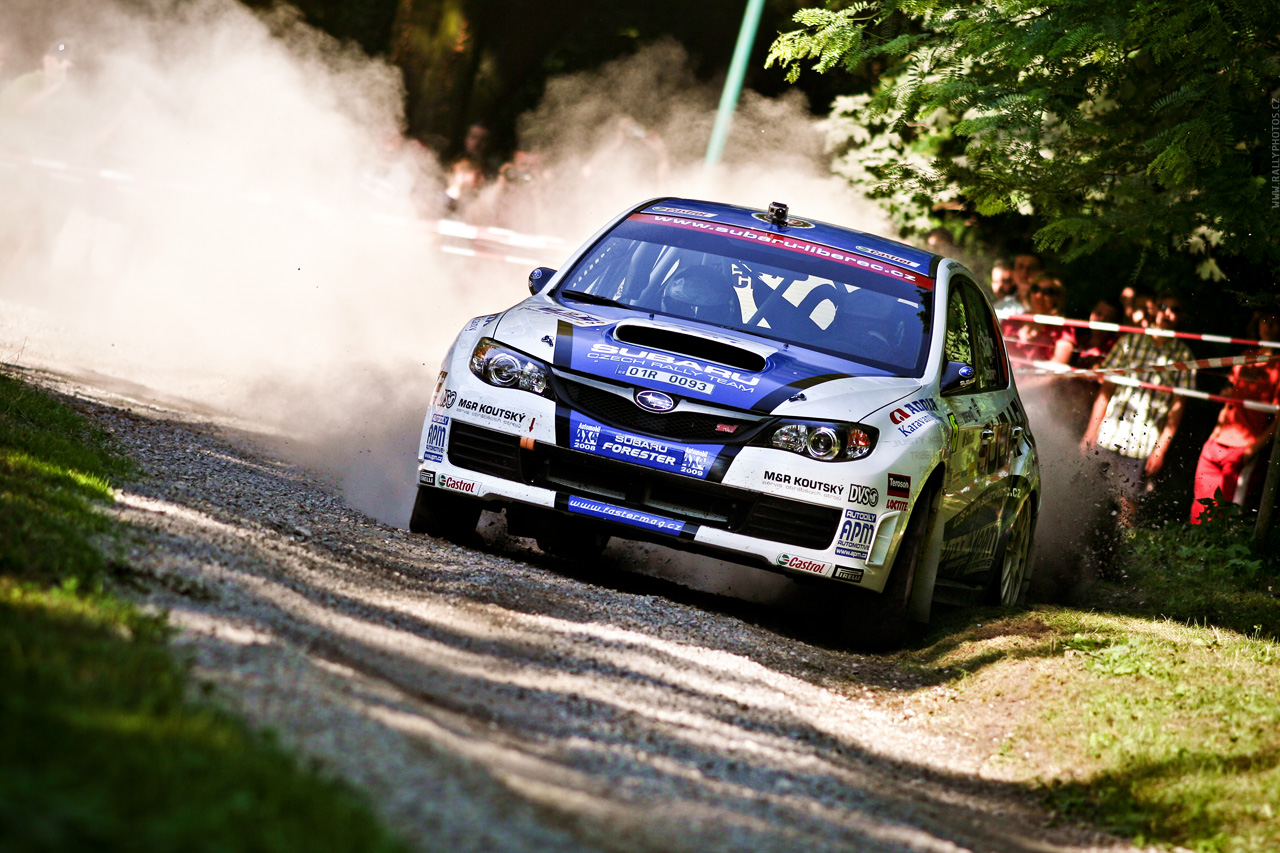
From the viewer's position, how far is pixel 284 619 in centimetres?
446

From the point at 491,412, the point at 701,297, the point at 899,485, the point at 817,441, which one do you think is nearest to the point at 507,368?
the point at 491,412

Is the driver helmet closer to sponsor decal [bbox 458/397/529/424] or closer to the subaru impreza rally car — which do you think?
the subaru impreza rally car

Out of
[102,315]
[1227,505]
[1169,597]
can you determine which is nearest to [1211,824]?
[1169,597]

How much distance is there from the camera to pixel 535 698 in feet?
14.3

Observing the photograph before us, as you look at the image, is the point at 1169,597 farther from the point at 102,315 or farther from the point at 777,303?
the point at 102,315

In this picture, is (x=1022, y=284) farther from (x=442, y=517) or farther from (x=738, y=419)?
(x=442, y=517)

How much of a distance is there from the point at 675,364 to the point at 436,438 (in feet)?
3.96

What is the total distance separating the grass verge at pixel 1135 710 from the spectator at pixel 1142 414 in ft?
13.1

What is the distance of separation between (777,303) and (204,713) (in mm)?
4636

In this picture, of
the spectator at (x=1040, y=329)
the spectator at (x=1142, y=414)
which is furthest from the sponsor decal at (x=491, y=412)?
the spectator at (x=1040, y=329)

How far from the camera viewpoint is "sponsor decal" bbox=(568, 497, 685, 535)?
20.8ft

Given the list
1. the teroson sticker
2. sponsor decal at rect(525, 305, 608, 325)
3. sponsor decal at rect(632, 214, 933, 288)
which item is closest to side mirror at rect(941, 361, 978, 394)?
sponsor decal at rect(632, 214, 933, 288)

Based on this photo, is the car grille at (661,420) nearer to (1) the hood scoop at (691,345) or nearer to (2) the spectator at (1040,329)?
(1) the hood scoop at (691,345)

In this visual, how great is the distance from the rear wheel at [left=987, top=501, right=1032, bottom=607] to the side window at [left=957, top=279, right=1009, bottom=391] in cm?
84
